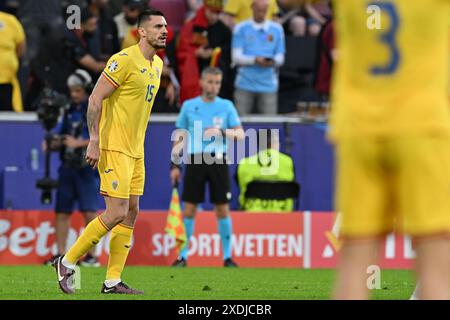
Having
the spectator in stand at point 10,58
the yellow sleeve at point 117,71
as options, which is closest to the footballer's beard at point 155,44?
the yellow sleeve at point 117,71

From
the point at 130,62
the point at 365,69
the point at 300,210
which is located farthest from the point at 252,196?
the point at 365,69

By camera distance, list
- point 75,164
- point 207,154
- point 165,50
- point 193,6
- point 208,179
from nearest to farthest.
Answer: point 207,154 < point 208,179 < point 75,164 < point 165,50 < point 193,6

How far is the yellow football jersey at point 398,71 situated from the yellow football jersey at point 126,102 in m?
5.00

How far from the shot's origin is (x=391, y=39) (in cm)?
504

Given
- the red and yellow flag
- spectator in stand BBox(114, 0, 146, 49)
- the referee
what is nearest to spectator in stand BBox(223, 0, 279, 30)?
spectator in stand BBox(114, 0, 146, 49)

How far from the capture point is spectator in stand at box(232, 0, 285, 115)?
1622 centimetres

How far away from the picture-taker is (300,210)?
1579 centimetres

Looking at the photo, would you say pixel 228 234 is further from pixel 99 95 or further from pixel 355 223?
pixel 355 223

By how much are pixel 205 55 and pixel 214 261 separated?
2.84 m

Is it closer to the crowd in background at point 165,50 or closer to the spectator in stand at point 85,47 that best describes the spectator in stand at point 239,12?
the crowd in background at point 165,50

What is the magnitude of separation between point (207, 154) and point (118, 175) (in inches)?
192

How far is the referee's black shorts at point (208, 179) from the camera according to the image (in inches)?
578

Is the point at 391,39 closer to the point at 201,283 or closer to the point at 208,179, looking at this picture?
the point at 201,283

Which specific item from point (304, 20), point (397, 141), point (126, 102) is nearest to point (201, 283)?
point (126, 102)
